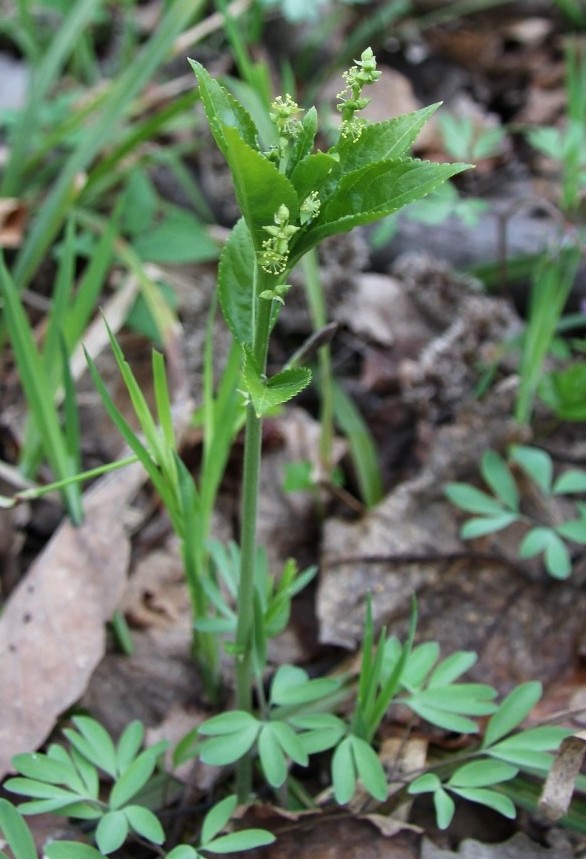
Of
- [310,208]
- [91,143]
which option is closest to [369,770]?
[310,208]

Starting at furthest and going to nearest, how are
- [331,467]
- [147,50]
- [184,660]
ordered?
[147,50] → [331,467] → [184,660]

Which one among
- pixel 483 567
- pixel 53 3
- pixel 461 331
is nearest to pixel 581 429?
pixel 461 331

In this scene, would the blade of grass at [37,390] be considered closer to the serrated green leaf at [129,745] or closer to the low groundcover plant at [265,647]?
the low groundcover plant at [265,647]

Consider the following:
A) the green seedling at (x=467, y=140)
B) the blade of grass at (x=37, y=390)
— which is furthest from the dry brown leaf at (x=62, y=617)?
the green seedling at (x=467, y=140)

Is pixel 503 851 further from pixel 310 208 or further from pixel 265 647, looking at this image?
pixel 310 208

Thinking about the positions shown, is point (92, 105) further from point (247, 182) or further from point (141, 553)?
point (247, 182)

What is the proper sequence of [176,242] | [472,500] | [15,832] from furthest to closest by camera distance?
[176,242] < [472,500] < [15,832]

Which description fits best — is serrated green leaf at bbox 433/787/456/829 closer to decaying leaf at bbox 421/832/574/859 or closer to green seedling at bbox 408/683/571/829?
green seedling at bbox 408/683/571/829
